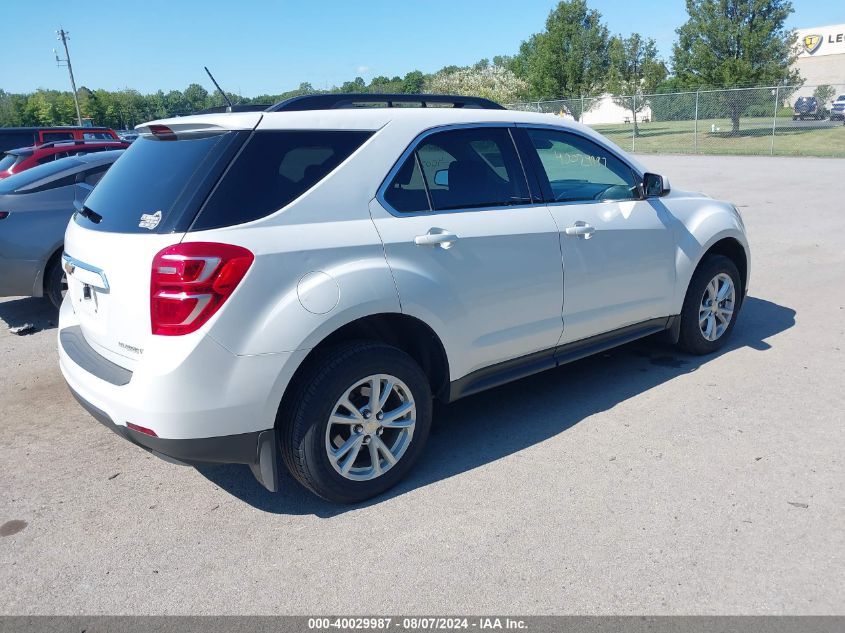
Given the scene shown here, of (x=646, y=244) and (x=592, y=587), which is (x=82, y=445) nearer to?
(x=592, y=587)

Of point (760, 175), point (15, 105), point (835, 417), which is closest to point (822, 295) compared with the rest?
point (835, 417)

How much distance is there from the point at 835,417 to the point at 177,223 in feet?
12.7

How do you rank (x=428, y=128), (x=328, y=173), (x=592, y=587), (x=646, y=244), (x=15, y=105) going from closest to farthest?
(x=592, y=587) < (x=328, y=173) < (x=428, y=128) < (x=646, y=244) < (x=15, y=105)

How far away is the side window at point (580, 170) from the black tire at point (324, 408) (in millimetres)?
1650

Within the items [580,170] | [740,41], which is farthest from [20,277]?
[740,41]

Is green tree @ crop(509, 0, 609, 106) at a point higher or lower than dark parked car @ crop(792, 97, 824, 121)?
higher

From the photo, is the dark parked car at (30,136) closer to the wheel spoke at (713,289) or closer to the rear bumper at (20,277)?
the rear bumper at (20,277)

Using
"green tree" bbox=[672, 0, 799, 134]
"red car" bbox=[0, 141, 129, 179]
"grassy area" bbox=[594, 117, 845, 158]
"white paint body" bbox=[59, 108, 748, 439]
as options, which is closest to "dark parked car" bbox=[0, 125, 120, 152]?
"red car" bbox=[0, 141, 129, 179]

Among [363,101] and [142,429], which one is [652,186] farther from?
[142,429]

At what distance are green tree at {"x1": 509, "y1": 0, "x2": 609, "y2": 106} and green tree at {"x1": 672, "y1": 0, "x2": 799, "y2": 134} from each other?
6519mm

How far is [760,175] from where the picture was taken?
18.1m

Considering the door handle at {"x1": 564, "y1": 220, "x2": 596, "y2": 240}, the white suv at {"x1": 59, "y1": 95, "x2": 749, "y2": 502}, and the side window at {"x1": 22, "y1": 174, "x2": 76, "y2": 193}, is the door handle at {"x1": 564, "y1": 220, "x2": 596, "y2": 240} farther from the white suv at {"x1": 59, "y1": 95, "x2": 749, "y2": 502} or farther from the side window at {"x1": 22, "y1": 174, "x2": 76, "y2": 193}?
the side window at {"x1": 22, "y1": 174, "x2": 76, "y2": 193}

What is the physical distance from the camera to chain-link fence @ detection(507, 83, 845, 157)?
28.1 meters

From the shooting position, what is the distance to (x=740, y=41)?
33906mm
